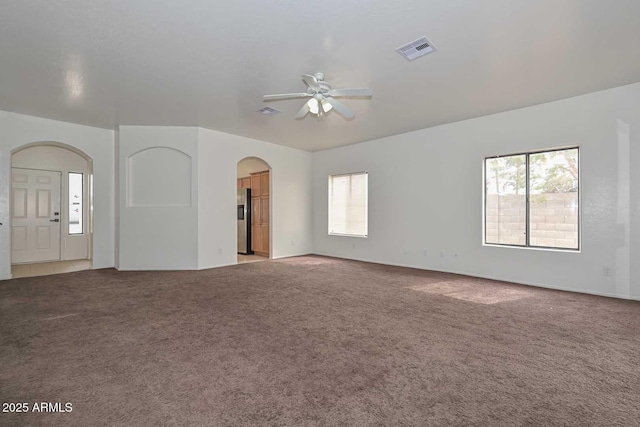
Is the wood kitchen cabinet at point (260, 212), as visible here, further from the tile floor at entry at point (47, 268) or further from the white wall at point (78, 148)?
the tile floor at entry at point (47, 268)

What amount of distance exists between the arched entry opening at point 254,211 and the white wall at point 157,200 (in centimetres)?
190

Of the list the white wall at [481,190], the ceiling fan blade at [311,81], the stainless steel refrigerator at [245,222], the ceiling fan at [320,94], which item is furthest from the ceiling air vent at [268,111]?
the stainless steel refrigerator at [245,222]

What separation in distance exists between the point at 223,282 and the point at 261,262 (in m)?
2.06

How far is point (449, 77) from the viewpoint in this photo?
394 cm

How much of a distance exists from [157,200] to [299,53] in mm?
A: 4492

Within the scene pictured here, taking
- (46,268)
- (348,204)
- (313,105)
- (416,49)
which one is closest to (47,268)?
(46,268)

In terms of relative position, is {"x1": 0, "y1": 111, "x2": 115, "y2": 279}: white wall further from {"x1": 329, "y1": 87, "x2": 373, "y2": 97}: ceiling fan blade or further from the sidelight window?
{"x1": 329, "y1": 87, "x2": 373, "y2": 97}: ceiling fan blade

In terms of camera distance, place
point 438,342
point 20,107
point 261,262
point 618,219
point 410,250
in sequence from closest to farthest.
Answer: point 438,342 → point 618,219 → point 20,107 → point 410,250 → point 261,262

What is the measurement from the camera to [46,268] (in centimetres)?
639

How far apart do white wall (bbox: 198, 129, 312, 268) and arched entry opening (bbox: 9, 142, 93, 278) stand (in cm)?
228

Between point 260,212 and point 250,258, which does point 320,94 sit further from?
point 250,258

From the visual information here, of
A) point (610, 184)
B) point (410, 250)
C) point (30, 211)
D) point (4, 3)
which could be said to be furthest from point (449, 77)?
point (30, 211)

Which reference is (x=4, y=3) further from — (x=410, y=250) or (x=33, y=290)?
(x=410, y=250)

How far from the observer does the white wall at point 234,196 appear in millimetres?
6410
